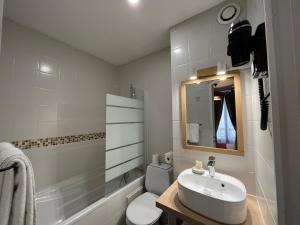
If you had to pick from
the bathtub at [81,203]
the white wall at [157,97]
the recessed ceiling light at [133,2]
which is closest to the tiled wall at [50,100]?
the bathtub at [81,203]

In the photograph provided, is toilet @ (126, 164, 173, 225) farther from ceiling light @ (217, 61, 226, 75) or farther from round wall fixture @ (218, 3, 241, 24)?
round wall fixture @ (218, 3, 241, 24)

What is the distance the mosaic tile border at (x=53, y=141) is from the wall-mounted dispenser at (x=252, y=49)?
2066 mm

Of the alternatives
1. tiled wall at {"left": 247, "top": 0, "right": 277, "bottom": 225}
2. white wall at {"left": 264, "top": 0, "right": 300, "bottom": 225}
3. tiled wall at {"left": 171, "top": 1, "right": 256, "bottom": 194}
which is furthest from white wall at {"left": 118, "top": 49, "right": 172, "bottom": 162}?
white wall at {"left": 264, "top": 0, "right": 300, "bottom": 225}

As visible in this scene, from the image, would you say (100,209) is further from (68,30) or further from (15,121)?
(68,30)

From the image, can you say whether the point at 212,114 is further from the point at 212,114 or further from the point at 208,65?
the point at 208,65

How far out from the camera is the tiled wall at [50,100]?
1459 mm

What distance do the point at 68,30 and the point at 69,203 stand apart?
2176 millimetres

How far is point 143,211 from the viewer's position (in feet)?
4.61

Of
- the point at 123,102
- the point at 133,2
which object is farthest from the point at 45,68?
the point at 133,2

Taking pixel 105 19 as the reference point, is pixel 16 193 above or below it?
below

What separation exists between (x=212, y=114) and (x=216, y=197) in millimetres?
735

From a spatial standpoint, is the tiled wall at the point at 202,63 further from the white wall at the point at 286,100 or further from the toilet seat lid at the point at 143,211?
the white wall at the point at 286,100

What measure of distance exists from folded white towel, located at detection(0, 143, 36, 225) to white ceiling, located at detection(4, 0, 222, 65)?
1.41 meters

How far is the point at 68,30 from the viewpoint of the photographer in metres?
1.64
